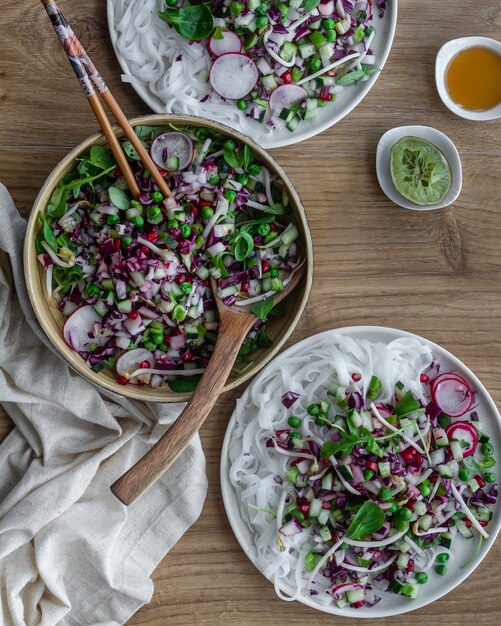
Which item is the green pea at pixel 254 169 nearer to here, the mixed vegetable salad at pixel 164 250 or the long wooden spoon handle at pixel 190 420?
the mixed vegetable salad at pixel 164 250

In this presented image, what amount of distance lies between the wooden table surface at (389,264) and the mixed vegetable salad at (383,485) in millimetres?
209

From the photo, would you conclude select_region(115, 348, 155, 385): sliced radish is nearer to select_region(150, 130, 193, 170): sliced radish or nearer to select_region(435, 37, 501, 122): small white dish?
select_region(150, 130, 193, 170): sliced radish

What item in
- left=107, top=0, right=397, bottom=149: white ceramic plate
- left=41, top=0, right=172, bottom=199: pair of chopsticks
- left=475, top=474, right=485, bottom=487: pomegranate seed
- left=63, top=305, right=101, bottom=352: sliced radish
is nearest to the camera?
left=41, top=0, right=172, bottom=199: pair of chopsticks

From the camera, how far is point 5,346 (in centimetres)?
250

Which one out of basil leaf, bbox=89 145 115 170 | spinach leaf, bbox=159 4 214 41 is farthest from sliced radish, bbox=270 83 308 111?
basil leaf, bbox=89 145 115 170

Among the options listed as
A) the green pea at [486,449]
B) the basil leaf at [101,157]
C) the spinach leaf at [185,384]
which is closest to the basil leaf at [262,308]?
the spinach leaf at [185,384]

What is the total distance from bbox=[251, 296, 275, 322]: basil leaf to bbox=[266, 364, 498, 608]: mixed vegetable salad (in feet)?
1.21

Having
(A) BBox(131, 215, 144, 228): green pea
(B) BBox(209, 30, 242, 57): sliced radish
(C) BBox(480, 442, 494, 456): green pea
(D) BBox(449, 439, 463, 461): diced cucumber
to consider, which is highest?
(B) BBox(209, 30, 242, 57): sliced radish

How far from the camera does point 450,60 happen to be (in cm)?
263

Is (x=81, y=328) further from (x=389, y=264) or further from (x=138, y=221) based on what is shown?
(x=389, y=264)

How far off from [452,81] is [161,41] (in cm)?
103

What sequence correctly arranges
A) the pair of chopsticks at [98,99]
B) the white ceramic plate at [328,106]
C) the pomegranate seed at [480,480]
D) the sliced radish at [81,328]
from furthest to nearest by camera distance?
the pomegranate seed at [480,480] → the white ceramic plate at [328,106] → the sliced radish at [81,328] → the pair of chopsticks at [98,99]

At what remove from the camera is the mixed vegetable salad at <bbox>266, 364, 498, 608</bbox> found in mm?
2473

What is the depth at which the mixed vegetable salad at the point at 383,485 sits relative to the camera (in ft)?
8.11
